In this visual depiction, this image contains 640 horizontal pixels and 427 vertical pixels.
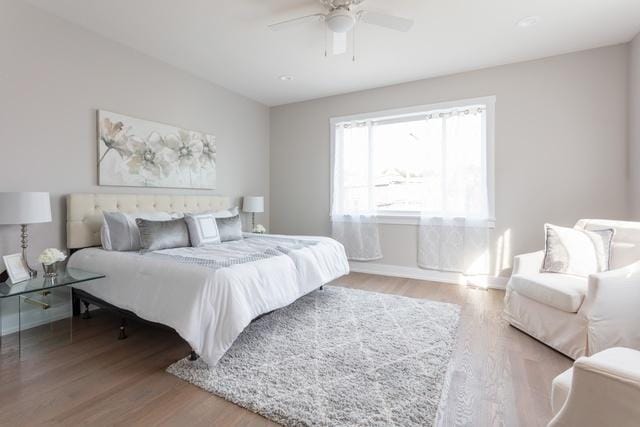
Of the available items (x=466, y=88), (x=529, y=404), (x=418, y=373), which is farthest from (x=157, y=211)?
(x=466, y=88)

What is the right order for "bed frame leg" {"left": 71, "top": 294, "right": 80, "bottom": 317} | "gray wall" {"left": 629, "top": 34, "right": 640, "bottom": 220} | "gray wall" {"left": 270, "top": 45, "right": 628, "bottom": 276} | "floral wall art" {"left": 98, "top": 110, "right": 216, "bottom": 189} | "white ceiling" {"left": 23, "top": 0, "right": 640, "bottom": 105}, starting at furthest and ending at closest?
"gray wall" {"left": 270, "top": 45, "right": 628, "bottom": 276}
"floral wall art" {"left": 98, "top": 110, "right": 216, "bottom": 189}
"gray wall" {"left": 629, "top": 34, "right": 640, "bottom": 220}
"bed frame leg" {"left": 71, "top": 294, "right": 80, "bottom": 317}
"white ceiling" {"left": 23, "top": 0, "right": 640, "bottom": 105}

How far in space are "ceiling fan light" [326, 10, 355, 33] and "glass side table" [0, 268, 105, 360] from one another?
2768 millimetres

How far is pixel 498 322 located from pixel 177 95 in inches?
173

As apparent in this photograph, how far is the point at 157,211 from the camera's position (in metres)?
3.54

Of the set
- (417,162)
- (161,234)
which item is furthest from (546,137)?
(161,234)

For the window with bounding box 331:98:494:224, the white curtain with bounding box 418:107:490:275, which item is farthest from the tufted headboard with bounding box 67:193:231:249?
the white curtain with bounding box 418:107:490:275

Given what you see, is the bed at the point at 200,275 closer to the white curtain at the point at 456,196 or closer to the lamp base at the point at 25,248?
the lamp base at the point at 25,248

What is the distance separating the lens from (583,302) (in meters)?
2.13

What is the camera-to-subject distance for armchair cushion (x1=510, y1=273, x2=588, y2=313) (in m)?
2.17

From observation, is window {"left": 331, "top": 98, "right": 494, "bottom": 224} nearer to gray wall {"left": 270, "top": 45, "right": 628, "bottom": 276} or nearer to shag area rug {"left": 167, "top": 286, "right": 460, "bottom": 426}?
gray wall {"left": 270, "top": 45, "right": 628, "bottom": 276}

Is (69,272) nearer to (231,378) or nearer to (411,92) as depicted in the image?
(231,378)

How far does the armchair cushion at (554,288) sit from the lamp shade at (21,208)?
12.9ft

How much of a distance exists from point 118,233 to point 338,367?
7.61 ft

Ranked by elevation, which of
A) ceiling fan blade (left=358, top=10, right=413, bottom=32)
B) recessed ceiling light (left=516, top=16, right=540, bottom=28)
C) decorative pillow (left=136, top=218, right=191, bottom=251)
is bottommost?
decorative pillow (left=136, top=218, right=191, bottom=251)
